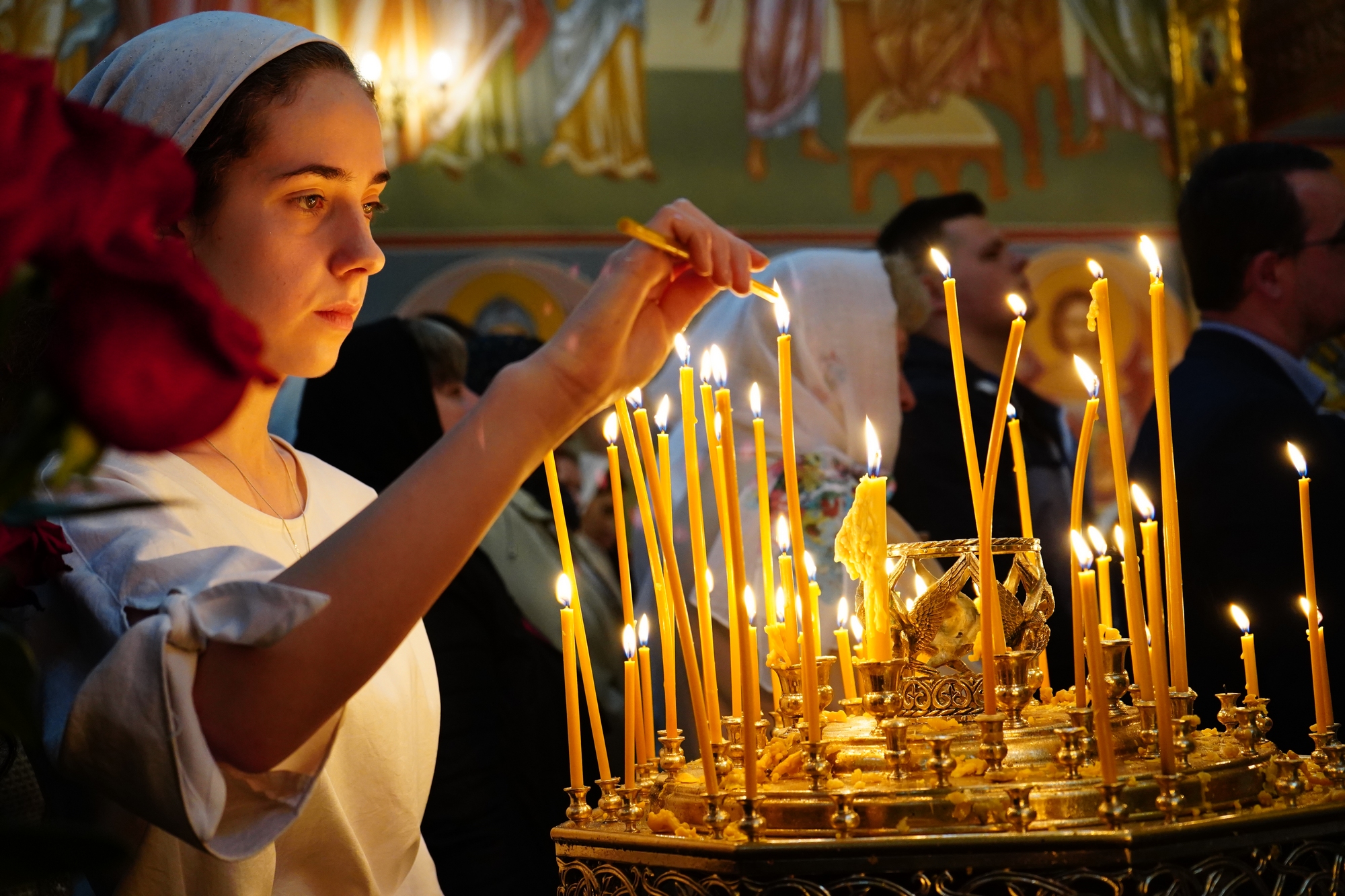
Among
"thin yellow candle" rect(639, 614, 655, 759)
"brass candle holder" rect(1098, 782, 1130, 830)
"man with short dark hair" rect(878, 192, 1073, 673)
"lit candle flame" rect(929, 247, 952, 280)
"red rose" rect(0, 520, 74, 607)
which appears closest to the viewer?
"brass candle holder" rect(1098, 782, 1130, 830)

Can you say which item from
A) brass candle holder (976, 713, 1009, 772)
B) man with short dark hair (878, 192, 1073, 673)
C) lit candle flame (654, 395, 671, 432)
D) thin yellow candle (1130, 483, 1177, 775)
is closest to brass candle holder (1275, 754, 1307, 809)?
thin yellow candle (1130, 483, 1177, 775)

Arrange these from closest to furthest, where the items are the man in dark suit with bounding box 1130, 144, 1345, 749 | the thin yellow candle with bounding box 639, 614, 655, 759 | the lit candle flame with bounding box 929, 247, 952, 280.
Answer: the lit candle flame with bounding box 929, 247, 952, 280 → the thin yellow candle with bounding box 639, 614, 655, 759 → the man in dark suit with bounding box 1130, 144, 1345, 749

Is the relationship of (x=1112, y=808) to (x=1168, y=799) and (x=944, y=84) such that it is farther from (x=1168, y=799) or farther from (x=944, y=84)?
(x=944, y=84)

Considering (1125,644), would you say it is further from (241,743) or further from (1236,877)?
(241,743)

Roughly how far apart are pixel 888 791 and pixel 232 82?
31.5 inches

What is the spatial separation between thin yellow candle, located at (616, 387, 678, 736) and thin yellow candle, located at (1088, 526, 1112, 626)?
1.16 feet

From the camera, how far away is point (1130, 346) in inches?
292

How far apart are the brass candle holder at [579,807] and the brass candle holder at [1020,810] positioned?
13.6 inches

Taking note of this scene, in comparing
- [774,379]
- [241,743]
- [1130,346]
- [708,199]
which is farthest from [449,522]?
[1130,346]

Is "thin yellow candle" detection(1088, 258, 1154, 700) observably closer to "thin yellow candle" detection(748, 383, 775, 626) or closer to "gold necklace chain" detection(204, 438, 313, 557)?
"thin yellow candle" detection(748, 383, 775, 626)

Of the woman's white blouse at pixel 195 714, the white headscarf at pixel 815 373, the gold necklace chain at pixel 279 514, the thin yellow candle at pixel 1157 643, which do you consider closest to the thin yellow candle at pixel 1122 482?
the thin yellow candle at pixel 1157 643

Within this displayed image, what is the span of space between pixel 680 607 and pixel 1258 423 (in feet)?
5.06

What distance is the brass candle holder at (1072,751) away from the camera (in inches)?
33.3

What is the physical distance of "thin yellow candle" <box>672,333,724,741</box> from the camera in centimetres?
98
